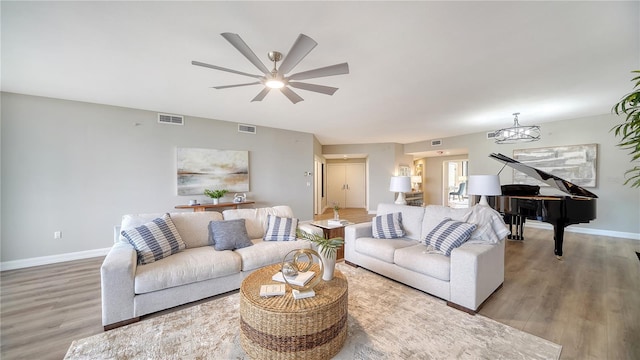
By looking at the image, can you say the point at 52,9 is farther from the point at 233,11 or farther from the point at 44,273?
the point at 44,273

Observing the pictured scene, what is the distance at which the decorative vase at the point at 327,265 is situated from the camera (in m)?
1.93

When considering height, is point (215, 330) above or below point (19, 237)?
below

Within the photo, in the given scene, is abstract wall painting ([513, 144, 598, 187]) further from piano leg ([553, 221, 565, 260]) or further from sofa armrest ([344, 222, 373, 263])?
sofa armrest ([344, 222, 373, 263])

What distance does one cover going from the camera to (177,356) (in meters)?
1.71

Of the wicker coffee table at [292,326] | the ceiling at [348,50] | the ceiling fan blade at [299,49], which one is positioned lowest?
the wicker coffee table at [292,326]

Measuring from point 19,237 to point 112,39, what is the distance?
12.1 feet

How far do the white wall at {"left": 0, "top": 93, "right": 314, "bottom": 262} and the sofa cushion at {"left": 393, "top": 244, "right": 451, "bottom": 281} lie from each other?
14.0 feet

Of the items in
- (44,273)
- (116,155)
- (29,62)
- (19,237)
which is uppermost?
(29,62)

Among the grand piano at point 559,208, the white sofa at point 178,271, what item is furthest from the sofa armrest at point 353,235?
the grand piano at point 559,208

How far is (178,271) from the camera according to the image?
2285 mm

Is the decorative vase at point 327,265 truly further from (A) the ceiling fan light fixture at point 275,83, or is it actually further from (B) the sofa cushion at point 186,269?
(A) the ceiling fan light fixture at point 275,83

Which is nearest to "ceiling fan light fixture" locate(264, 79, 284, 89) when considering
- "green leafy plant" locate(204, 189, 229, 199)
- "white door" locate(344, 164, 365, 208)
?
"green leafy plant" locate(204, 189, 229, 199)

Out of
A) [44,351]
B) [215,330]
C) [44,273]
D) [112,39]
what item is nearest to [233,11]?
[112,39]

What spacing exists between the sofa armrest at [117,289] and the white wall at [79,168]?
2.82 m
